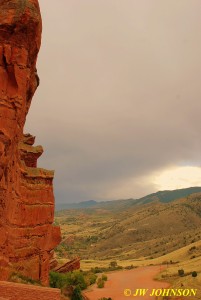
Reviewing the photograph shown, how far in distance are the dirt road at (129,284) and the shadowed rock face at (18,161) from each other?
21286 mm

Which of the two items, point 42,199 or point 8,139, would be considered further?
point 42,199

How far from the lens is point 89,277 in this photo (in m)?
52.1

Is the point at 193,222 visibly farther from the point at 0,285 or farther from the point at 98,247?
the point at 0,285

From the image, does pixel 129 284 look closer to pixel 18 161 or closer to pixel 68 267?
pixel 68 267

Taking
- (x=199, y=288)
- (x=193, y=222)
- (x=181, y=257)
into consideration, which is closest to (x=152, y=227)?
(x=193, y=222)

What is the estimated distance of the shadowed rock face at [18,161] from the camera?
62.2 ft

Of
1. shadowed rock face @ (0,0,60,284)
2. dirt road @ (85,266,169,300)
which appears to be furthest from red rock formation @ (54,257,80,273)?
shadowed rock face @ (0,0,60,284)

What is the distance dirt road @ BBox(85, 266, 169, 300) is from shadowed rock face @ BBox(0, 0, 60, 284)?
21286mm

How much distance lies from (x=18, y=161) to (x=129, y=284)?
116 feet

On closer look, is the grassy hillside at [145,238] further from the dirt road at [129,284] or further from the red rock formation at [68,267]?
the red rock formation at [68,267]

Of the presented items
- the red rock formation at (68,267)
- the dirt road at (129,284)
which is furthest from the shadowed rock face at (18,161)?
the red rock formation at (68,267)

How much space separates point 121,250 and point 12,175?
287 feet

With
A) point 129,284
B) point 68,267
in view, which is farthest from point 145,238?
point 68,267

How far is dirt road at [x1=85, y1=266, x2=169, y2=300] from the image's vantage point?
42556 millimetres
